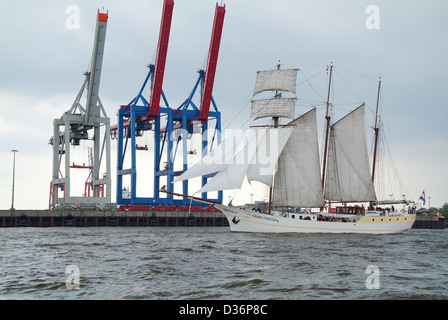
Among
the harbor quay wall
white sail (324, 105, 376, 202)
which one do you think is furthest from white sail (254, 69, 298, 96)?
the harbor quay wall

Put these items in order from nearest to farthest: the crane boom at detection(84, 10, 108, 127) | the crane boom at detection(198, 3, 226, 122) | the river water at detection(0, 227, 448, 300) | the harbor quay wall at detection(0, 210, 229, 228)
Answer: the river water at detection(0, 227, 448, 300), the harbor quay wall at detection(0, 210, 229, 228), the crane boom at detection(84, 10, 108, 127), the crane boom at detection(198, 3, 226, 122)

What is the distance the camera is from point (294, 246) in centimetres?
3847

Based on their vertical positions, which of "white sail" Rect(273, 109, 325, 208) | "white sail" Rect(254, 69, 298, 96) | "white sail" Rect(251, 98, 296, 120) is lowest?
"white sail" Rect(273, 109, 325, 208)

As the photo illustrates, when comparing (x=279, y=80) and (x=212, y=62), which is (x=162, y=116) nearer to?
(x=212, y=62)

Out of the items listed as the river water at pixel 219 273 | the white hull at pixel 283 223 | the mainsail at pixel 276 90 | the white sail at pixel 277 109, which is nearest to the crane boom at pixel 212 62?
the mainsail at pixel 276 90

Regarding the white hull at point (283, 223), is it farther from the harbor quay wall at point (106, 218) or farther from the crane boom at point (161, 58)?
the crane boom at point (161, 58)

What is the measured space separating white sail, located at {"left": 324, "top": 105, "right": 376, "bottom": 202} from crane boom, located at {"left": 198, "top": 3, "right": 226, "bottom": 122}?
32392 millimetres

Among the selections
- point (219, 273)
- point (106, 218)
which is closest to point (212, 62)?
point (106, 218)

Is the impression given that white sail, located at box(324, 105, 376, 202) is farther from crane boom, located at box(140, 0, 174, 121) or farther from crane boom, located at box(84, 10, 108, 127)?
crane boom, located at box(84, 10, 108, 127)

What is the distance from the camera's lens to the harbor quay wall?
77.2m

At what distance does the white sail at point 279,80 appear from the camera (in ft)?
188

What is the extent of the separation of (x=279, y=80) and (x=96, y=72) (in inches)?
1299
